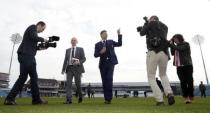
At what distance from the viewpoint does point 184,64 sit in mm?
10469

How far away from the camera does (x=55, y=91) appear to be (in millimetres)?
126938

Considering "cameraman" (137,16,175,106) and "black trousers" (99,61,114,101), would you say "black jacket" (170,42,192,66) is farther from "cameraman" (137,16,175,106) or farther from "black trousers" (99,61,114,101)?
"cameraman" (137,16,175,106)

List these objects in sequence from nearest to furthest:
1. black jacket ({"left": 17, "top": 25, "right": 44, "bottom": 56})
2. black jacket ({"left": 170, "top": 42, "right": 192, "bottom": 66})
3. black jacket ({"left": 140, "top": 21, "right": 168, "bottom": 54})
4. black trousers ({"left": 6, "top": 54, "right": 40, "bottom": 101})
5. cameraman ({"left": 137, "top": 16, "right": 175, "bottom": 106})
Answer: cameraman ({"left": 137, "top": 16, "right": 175, "bottom": 106})
black jacket ({"left": 140, "top": 21, "right": 168, "bottom": 54})
black trousers ({"left": 6, "top": 54, "right": 40, "bottom": 101})
black jacket ({"left": 17, "top": 25, "right": 44, "bottom": 56})
black jacket ({"left": 170, "top": 42, "right": 192, "bottom": 66})

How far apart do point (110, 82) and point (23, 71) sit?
240 cm

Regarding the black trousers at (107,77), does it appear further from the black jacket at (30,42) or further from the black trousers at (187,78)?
the black trousers at (187,78)

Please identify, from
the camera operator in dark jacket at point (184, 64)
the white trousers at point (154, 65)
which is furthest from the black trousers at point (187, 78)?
the white trousers at point (154, 65)

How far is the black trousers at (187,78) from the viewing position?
1052cm

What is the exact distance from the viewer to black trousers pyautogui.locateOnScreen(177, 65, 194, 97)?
1052cm

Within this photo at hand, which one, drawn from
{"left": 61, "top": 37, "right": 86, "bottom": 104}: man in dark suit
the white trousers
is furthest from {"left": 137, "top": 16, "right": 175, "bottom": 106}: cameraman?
{"left": 61, "top": 37, "right": 86, "bottom": 104}: man in dark suit

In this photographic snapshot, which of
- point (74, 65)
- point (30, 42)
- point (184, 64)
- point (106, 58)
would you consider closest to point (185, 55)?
point (184, 64)

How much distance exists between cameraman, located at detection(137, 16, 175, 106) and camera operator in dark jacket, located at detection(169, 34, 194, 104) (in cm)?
227

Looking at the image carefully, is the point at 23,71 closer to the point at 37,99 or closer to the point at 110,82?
the point at 37,99

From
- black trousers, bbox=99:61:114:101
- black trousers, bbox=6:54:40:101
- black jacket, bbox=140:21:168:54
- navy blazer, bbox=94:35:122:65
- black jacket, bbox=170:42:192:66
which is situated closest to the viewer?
black jacket, bbox=140:21:168:54

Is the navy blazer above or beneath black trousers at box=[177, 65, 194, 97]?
above
